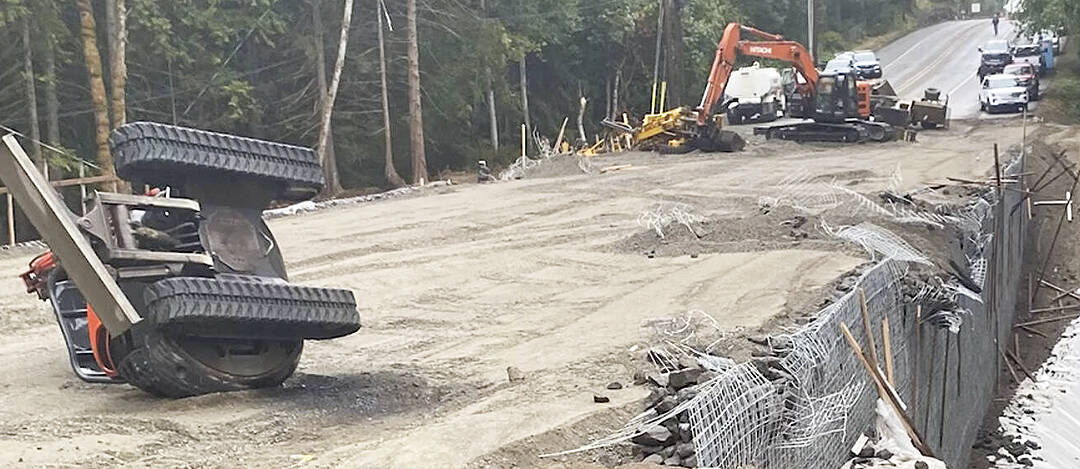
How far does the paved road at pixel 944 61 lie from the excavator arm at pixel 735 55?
12290mm

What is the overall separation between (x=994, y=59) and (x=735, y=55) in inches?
993

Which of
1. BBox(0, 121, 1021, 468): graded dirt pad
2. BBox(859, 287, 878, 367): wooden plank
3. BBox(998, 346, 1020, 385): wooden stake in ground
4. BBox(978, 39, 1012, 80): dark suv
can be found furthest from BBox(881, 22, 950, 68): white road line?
BBox(859, 287, 878, 367): wooden plank

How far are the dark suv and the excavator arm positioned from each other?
22.0 m

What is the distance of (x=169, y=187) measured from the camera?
30.1 feet

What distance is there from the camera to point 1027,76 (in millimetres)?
42812

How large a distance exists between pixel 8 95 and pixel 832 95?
21.3 metres

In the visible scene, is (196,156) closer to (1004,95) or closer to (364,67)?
(364,67)

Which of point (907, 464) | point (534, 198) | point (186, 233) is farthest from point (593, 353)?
point (534, 198)

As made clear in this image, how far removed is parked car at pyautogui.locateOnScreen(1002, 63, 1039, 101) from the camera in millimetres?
41828

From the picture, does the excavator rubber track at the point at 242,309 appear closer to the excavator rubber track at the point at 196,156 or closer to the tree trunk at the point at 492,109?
the excavator rubber track at the point at 196,156

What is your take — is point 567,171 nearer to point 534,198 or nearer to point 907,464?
point 534,198

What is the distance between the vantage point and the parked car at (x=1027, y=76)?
41828 mm

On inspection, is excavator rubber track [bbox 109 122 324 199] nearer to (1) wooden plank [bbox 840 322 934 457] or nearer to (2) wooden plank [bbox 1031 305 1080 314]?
(1) wooden plank [bbox 840 322 934 457]

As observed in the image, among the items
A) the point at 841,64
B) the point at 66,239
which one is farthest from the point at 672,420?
the point at 841,64
